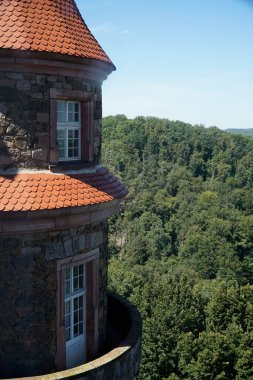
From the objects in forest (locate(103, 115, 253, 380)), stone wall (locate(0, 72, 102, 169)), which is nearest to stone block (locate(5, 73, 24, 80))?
stone wall (locate(0, 72, 102, 169))

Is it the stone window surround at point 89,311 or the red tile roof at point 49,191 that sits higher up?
the red tile roof at point 49,191

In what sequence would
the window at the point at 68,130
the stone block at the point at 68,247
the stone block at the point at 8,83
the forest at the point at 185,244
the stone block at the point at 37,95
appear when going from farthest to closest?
the forest at the point at 185,244 < the window at the point at 68,130 < the stone block at the point at 68,247 < the stone block at the point at 37,95 < the stone block at the point at 8,83

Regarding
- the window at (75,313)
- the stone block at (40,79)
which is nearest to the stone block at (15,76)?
the stone block at (40,79)

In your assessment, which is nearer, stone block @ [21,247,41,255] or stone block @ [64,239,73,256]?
stone block @ [21,247,41,255]

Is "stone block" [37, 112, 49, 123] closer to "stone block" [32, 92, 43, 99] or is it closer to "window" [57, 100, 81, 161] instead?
"stone block" [32, 92, 43, 99]

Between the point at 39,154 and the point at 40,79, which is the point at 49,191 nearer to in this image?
the point at 39,154

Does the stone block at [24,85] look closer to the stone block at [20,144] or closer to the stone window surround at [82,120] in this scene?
the stone window surround at [82,120]

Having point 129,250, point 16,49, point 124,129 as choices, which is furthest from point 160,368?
point 124,129
